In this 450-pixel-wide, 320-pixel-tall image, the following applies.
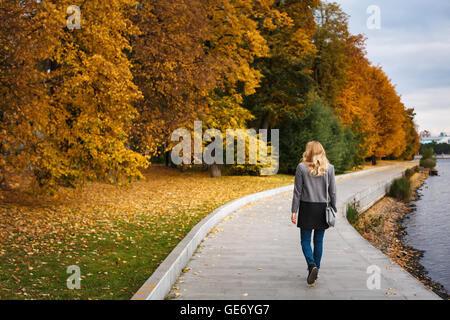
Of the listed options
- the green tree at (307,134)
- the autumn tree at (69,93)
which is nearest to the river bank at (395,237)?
the autumn tree at (69,93)

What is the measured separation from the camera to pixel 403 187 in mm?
24453

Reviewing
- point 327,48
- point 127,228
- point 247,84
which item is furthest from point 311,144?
point 327,48

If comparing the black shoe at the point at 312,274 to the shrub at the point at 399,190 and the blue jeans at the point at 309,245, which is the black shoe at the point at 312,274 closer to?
the blue jeans at the point at 309,245

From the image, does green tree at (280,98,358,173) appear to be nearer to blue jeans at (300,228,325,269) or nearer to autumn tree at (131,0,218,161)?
autumn tree at (131,0,218,161)

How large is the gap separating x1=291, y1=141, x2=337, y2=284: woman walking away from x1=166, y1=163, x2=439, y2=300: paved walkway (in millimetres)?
517

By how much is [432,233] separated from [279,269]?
10874mm

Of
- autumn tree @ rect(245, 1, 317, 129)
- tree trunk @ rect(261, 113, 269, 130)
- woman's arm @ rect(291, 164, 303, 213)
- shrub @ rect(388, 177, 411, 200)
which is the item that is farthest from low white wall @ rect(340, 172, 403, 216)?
tree trunk @ rect(261, 113, 269, 130)

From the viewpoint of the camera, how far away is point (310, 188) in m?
5.65

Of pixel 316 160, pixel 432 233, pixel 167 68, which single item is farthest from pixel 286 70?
pixel 316 160

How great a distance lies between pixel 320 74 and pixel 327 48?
2.12 metres

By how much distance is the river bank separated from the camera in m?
9.34

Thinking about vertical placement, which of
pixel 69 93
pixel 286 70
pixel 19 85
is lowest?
pixel 19 85

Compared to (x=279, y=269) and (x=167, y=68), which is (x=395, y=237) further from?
(x=167, y=68)
